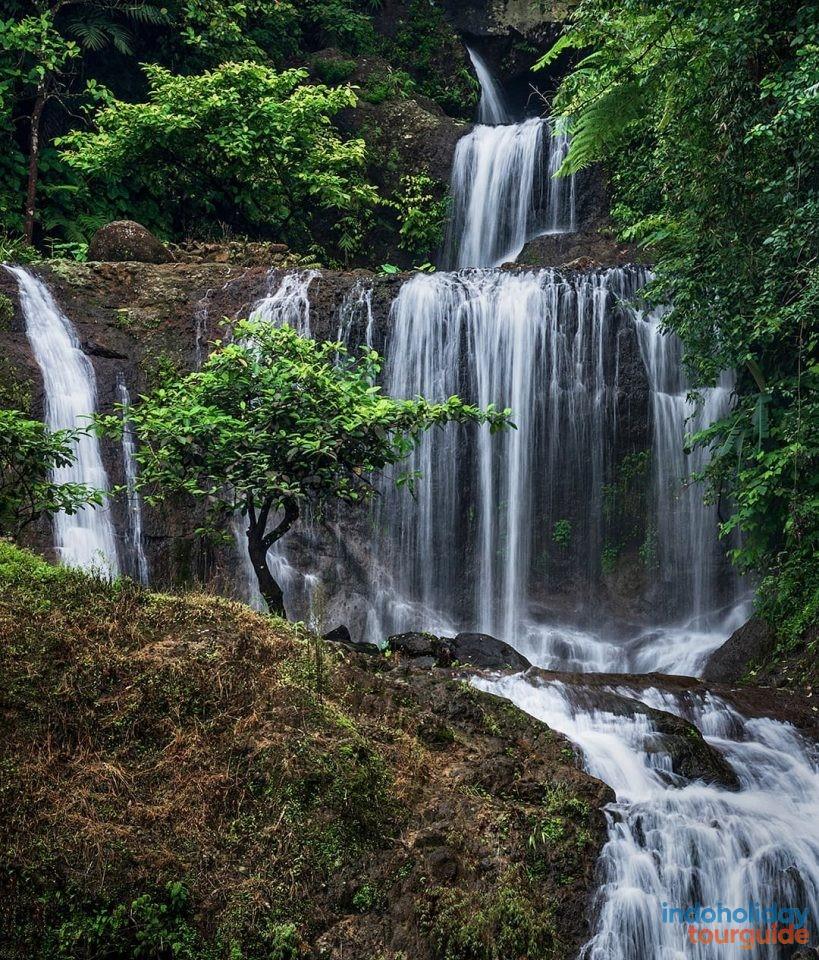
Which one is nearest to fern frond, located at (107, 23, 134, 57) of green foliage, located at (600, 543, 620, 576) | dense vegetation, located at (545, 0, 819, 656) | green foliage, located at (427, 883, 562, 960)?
dense vegetation, located at (545, 0, 819, 656)

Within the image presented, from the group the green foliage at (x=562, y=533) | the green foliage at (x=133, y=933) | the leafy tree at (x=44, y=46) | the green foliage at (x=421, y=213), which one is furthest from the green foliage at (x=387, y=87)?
the green foliage at (x=133, y=933)

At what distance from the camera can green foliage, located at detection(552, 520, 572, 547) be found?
1389 centimetres

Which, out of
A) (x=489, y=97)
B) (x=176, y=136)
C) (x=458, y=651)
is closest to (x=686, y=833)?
(x=458, y=651)

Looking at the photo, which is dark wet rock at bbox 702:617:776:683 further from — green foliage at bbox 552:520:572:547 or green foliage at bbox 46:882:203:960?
green foliage at bbox 46:882:203:960

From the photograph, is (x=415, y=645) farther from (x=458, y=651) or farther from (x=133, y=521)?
(x=133, y=521)

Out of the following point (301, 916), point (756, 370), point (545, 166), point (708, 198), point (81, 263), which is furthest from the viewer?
point (545, 166)

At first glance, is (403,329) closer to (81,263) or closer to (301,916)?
(81,263)

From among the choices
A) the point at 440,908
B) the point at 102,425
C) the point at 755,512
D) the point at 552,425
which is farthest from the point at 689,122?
the point at 440,908

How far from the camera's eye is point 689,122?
9.25 metres

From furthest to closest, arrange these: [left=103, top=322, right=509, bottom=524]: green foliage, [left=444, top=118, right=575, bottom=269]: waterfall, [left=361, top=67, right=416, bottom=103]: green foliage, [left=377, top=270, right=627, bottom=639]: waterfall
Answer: [left=361, top=67, right=416, bottom=103]: green foliage
[left=444, top=118, right=575, bottom=269]: waterfall
[left=377, top=270, right=627, bottom=639]: waterfall
[left=103, top=322, right=509, bottom=524]: green foliage

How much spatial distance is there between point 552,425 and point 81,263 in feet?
24.1

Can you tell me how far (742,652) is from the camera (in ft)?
34.4

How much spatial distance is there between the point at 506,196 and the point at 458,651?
1248cm

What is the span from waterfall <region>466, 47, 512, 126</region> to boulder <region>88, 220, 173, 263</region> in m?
11.8
